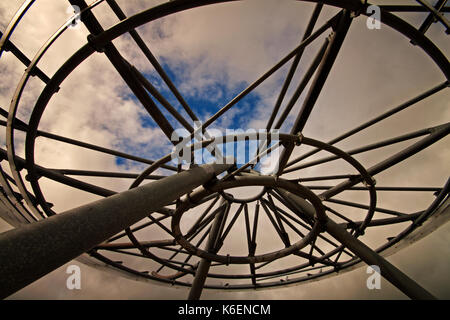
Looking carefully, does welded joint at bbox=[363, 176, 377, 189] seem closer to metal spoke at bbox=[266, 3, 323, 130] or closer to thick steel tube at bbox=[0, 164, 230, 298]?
metal spoke at bbox=[266, 3, 323, 130]

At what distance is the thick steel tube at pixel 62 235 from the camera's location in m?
2.80

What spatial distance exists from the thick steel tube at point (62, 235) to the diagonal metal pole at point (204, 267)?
411 inches


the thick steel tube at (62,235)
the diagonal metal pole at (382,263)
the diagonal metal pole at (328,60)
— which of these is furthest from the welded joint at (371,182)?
the thick steel tube at (62,235)

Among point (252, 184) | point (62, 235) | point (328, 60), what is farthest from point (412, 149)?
point (62, 235)

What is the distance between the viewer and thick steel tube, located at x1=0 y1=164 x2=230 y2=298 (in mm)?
2805

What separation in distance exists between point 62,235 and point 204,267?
1257 centimetres

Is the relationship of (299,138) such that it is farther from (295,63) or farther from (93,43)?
(93,43)

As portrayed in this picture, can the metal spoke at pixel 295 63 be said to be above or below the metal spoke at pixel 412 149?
above

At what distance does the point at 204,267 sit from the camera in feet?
48.1

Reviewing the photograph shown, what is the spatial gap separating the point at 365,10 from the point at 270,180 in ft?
22.5

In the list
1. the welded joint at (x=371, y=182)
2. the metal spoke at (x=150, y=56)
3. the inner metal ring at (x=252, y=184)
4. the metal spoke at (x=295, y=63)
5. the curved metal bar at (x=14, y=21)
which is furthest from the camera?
the welded joint at (x=371, y=182)

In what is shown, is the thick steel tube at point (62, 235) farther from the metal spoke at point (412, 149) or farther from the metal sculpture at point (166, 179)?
the metal spoke at point (412, 149)
